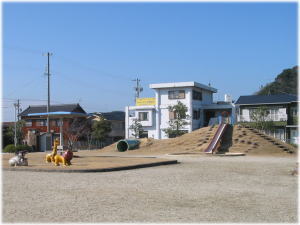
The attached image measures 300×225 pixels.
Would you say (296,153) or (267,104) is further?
(267,104)

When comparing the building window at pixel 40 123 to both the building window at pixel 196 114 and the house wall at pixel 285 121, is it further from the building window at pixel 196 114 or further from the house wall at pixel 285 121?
the house wall at pixel 285 121

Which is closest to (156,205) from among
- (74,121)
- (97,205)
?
(97,205)

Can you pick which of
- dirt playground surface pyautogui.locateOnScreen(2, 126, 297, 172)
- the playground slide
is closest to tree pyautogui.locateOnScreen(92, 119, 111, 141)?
dirt playground surface pyautogui.locateOnScreen(2, 126, 297, 172)

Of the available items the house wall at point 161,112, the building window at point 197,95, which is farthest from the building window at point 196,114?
the building window at point 197,95

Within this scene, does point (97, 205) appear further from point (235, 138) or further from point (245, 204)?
point (235, 138)

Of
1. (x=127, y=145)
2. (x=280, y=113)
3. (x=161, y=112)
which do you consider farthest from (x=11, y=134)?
(x=280, y=113)

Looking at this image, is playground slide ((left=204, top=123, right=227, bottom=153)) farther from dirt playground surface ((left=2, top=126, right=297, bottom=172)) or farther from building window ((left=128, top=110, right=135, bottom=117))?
building window ((left=128, top=110, right=135, bottom=117))

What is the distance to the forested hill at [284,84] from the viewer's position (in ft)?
208

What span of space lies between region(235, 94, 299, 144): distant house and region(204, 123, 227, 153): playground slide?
32.6 feet

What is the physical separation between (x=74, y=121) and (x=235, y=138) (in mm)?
22827

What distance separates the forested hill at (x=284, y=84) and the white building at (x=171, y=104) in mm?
19441

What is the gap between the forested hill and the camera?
6341 cm

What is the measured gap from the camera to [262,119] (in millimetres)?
39656

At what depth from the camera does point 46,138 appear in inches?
1465
